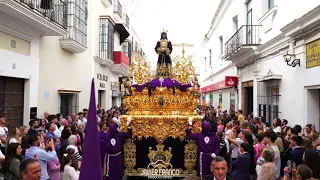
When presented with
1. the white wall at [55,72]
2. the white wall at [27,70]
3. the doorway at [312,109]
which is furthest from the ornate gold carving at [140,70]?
the doorway at [312,109]

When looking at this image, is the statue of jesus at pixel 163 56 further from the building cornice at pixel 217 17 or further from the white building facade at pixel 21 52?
the building cornice at pixel 217 17

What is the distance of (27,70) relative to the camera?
30.0 ft

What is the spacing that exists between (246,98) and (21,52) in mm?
10235

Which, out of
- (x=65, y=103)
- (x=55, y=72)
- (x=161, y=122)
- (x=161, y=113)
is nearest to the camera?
(x=161, y=122)

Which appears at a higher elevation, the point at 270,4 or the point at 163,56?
the point at 270,4

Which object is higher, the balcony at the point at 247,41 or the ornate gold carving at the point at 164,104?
the balcony at the point at 247,41

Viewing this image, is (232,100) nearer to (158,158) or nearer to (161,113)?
(161,113)

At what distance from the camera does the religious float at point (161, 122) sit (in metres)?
6.66

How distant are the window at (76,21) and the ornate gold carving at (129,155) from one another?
6.28m

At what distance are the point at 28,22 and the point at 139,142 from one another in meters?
4.47

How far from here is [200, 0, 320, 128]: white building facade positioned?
26.0 ft

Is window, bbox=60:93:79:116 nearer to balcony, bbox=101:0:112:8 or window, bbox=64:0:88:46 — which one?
window, bbox=64:0:88:46

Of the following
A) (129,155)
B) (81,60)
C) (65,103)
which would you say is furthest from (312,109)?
(81,60)

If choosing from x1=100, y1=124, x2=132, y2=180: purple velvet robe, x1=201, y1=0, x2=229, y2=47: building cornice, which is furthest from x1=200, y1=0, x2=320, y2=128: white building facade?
x1=100, y1=124, x2=132, y2=180: purple velvet robe
